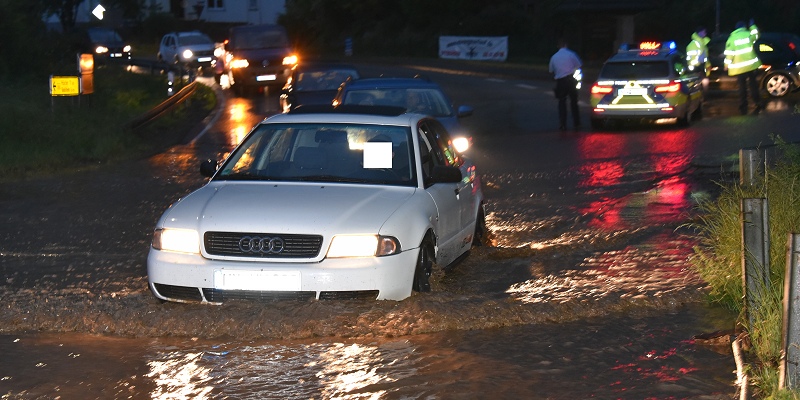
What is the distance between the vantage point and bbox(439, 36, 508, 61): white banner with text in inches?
2040

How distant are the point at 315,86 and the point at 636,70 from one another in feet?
20.2

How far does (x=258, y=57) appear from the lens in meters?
35.3

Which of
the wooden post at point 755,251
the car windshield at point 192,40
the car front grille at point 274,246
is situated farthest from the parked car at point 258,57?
the wooden post at point 755,251

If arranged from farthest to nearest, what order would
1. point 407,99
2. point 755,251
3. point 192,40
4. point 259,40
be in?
point 192,40
point 259,40
point 407,99
point 755,251

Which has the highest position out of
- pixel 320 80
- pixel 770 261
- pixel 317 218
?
pixel 317 218

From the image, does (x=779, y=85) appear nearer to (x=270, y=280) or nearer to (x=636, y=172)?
(x=636, y=172)

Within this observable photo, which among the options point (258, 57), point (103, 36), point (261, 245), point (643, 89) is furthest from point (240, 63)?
point (261, 245)

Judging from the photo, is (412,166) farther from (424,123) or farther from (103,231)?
(103,231)

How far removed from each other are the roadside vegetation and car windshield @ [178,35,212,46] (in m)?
44.1

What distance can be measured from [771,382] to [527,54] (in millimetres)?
50252

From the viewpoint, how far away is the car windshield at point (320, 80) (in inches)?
913

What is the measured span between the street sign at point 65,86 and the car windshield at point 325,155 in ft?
45.3

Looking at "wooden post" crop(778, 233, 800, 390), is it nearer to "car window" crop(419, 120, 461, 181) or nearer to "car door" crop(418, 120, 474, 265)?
"car door" crop(418, 120, 474, 265)

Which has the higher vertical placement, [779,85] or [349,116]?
[349,116]
